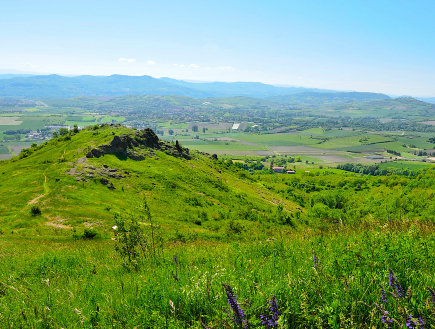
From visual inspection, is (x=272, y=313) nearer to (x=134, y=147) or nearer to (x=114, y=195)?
(x=114, y=195)

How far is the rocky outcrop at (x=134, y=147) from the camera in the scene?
66044 mm

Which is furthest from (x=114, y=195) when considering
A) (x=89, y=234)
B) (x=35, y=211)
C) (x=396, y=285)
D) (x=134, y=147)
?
(x=396, y=285)

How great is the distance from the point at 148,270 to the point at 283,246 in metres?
4.40

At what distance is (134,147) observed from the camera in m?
75.9

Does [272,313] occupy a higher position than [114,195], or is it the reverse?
[272,313]

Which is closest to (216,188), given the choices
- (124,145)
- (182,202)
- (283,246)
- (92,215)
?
(182,202)

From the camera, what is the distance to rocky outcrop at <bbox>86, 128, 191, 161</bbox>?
6604cm

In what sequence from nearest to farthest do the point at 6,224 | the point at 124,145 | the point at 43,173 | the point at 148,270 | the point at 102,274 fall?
the point at 148,270
the point at 102,274
the point at 6,224
the point at 43,173
the point at 124,145

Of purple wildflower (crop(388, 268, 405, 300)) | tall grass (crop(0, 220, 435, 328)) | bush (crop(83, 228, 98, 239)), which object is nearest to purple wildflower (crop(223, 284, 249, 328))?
tall grass (crop(0, 220, 435, 328))

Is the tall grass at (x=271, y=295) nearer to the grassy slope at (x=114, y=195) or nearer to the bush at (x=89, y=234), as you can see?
the grassy slope at (x=114, y=195)

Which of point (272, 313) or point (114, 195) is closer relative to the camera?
point (272, 313)

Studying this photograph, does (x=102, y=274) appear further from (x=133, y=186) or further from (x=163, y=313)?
(x=133, y=186)

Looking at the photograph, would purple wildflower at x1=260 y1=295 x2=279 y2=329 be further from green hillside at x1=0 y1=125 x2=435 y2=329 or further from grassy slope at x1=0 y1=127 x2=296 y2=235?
grassy slope at x1=0 y1=127 x2=296 y2=235

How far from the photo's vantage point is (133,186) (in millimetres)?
53844
